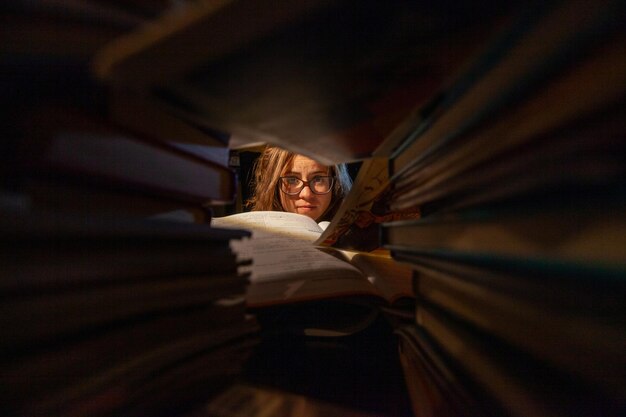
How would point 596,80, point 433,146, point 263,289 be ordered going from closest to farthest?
1. point 596,80
2. point 433,146
3. point 263,289

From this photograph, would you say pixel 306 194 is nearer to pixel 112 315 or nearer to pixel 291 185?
pixel 291 185

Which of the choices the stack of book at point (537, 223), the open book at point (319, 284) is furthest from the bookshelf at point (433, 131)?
the open book at point (319, 284)

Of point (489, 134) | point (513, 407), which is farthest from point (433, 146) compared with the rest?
point (513, 407)

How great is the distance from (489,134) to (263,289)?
0.31 m

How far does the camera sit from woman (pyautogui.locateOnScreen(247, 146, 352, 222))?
1530 mm

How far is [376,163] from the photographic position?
439 mm

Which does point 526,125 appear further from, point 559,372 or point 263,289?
point 263,289

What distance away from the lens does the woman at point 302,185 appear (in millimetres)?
1530

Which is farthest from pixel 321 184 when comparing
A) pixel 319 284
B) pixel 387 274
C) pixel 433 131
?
pixel 433 131

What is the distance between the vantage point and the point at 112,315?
21 centimetres

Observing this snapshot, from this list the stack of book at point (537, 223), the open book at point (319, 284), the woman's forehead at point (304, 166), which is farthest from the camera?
the woman's forehead at point (304, 166)

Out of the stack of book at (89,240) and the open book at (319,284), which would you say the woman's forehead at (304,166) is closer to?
the open book at (319,284)

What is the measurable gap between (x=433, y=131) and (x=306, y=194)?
129 cm

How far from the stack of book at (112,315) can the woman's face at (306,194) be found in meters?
1.25
